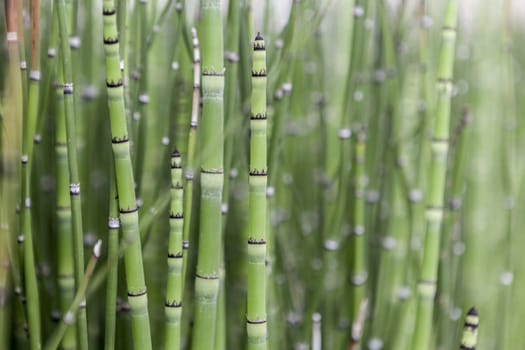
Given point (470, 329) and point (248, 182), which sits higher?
point (248, 182)

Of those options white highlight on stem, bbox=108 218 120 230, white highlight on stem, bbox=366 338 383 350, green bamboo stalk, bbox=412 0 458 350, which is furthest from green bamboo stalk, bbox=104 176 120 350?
white highlight on stem, bbox=366 338 383 350

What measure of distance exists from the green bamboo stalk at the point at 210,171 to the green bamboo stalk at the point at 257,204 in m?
0.03

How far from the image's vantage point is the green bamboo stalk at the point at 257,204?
53 cm

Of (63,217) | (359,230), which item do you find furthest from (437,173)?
(63,217)

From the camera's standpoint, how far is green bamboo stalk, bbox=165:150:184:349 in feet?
1.88

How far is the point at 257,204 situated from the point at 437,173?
0.28 m

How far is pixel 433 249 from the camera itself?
73 cm

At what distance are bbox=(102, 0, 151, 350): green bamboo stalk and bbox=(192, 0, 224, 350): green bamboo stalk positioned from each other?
0.18 feet

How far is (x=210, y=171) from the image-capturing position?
1.81 feet

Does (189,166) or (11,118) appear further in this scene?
(189,166)

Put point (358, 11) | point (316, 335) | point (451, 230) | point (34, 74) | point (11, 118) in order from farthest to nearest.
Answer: point (451, 230)
point (358, 11)
point (316, 335)
point (34, 74)
point (11, 118)

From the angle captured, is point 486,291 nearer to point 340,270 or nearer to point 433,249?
point 340,270

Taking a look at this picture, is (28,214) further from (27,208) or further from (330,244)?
(330,244)

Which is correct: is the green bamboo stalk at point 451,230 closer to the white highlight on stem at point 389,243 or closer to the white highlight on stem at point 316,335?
the white highlight on stem at point 389,243
